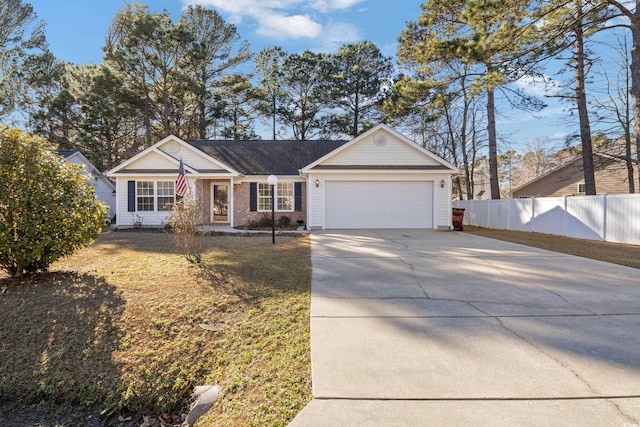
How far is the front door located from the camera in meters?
16.7

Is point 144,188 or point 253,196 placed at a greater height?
point 144,188

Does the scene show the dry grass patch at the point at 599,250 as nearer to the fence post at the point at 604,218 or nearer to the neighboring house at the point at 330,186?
the fence post at the point at 604,218

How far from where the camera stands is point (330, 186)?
14.4 metres

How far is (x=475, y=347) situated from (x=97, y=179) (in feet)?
81.5

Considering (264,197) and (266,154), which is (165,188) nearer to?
(264,197)

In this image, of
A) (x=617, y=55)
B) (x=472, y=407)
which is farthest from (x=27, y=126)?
(x=617, y=55)

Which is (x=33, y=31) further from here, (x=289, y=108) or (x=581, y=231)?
(x=581, y=231)

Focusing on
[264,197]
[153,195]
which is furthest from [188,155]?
[264,197]

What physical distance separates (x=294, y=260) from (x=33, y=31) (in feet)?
92.0

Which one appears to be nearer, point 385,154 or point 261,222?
point 385,154

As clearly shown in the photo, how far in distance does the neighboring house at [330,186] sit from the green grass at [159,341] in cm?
863

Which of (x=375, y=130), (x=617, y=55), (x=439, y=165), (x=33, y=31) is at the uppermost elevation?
(x=33, y=31)

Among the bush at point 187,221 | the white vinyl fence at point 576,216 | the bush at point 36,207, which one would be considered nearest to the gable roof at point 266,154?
the white vinyl fence at point 576,216

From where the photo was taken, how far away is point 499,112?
1948cm
